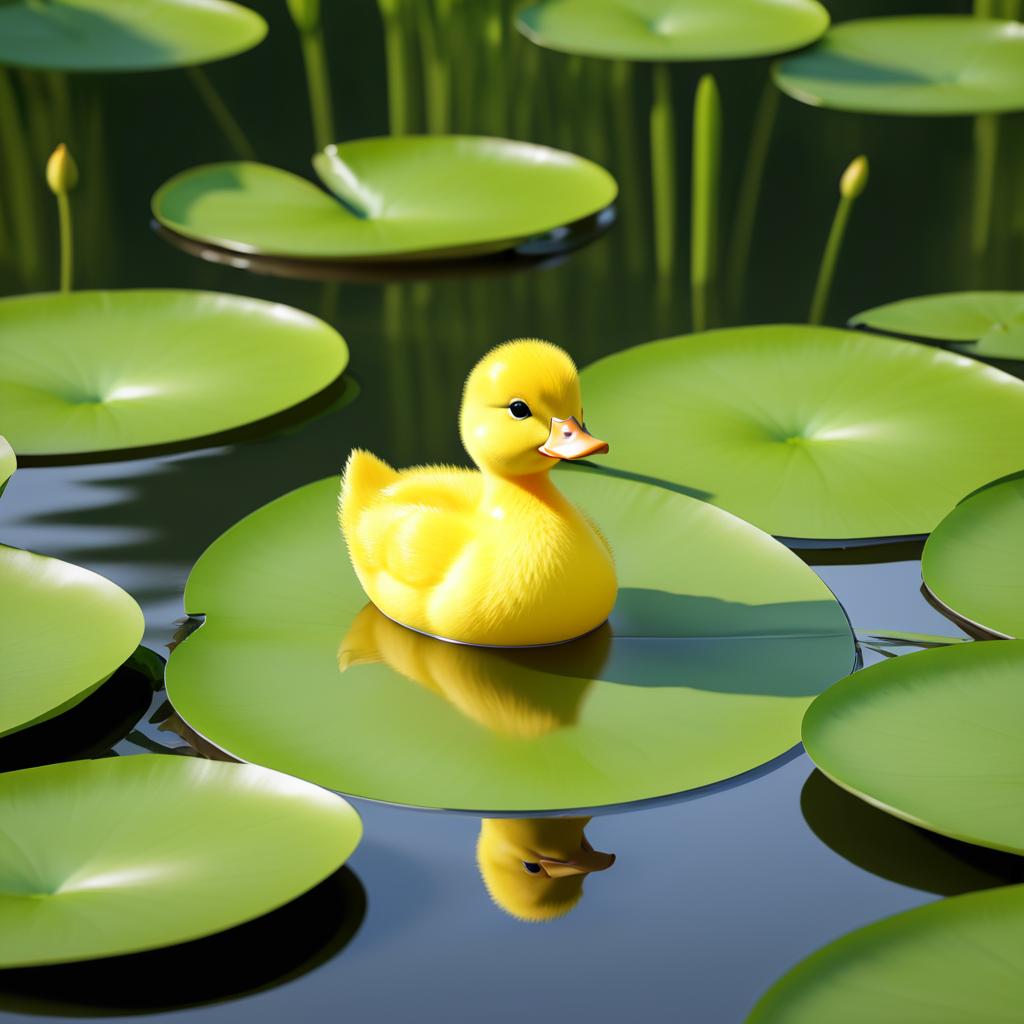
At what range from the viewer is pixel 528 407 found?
1.79 metres

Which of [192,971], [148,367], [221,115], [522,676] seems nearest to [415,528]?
[522,676]

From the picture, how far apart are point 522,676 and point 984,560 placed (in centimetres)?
62

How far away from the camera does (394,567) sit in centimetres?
187

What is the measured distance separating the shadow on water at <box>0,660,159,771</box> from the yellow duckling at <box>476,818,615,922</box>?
0.45m

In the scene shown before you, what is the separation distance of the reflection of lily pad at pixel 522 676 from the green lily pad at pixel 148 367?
15.3 inches

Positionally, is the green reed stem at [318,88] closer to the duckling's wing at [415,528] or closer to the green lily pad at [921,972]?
the duckling's wing at [415,528]

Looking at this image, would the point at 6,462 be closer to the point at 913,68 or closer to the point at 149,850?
the point at 149,850

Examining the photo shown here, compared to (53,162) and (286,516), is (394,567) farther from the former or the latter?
→ (53,162)

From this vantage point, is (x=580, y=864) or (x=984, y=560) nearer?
(x=580, y=864)

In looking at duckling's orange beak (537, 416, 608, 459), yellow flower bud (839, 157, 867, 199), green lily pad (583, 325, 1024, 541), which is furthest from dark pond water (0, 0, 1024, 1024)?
duckling's orange beak (537, 416, 608, 459)

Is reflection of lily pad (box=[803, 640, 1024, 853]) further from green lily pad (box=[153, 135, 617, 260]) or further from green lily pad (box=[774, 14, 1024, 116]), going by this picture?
green lily pad (box=[774, 14, 1024, 116])

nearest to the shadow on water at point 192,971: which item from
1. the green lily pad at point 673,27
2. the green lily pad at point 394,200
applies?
the green lily pad at point 394,200

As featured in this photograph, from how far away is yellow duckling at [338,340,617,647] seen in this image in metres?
1.79

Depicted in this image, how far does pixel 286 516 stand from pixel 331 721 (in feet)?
1.58
